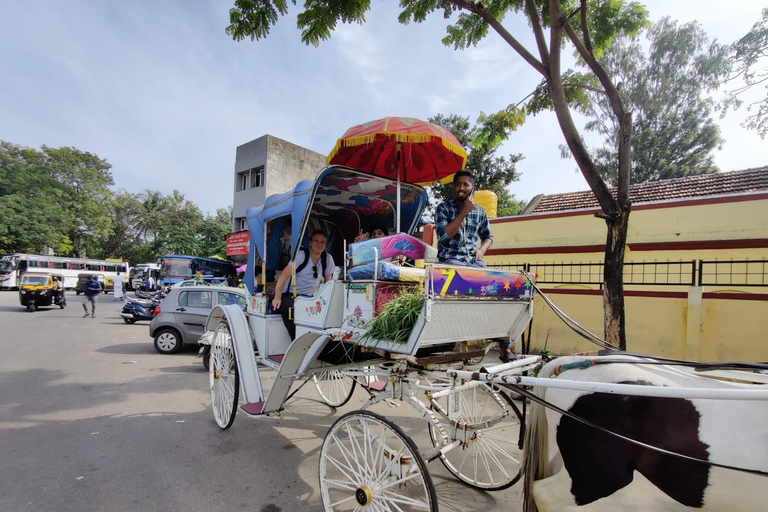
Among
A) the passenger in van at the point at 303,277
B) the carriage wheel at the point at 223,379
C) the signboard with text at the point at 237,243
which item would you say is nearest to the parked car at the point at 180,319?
the carriage wheel at the point at 223,379

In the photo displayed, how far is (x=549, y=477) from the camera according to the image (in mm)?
2006

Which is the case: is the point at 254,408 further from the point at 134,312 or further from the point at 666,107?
the point at 666,107

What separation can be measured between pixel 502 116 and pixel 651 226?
3372mm

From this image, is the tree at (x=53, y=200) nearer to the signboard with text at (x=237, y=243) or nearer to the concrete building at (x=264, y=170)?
the concrete building at (x=264, y=170)

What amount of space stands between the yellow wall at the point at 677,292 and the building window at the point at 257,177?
1888 centimetres

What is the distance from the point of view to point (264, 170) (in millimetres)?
22688

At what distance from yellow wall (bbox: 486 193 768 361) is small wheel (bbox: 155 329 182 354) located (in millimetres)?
7360

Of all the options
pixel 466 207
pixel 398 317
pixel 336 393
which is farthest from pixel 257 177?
pixel 398 317

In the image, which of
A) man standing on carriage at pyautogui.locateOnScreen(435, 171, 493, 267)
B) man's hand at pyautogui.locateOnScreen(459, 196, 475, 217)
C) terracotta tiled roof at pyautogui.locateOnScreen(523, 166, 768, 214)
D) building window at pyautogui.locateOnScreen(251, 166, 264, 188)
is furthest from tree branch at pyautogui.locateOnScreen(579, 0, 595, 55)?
building window at pyautogui.locateOnScreen(251, 166, 264, 188)

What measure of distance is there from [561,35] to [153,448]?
6803mm

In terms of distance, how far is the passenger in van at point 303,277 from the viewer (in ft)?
12.5

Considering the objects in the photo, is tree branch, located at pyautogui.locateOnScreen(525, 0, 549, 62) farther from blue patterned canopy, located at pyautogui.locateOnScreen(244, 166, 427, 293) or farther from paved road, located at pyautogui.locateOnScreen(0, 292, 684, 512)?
paved road, located at pyautogui.locateOnScreen(0, 292, 684, 512)

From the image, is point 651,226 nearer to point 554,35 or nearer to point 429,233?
point 554,35

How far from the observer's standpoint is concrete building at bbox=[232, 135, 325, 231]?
891 inches
